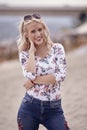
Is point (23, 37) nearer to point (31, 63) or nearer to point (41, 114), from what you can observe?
point (31, 63)

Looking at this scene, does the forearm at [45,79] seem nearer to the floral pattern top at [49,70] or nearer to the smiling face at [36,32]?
the floral pattern top at [49,70]

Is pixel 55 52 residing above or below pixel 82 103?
below

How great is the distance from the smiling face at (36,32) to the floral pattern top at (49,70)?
13 cm

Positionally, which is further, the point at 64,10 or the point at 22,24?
the point at 64,10

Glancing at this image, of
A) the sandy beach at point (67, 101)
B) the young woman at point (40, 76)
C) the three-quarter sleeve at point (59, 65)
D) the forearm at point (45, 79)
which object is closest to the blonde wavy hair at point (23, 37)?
the young woman at point (40, 76)

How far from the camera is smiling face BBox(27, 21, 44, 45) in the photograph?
4.02 m

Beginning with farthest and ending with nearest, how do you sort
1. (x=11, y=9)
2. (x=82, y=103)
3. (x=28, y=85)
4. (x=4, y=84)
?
(x=11, y=9) < (x=4, y=84) < (x=82, y=103) < (x=28, y=85)

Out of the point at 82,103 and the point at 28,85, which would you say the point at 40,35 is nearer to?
the point at 28,85

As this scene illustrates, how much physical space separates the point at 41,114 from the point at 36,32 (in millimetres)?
689

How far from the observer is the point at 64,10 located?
79.4 meters

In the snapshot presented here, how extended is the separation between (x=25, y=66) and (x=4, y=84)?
368 inches

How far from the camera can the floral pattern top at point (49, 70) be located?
13.0 feet

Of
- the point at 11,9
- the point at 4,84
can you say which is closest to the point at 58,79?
the point at 4,84

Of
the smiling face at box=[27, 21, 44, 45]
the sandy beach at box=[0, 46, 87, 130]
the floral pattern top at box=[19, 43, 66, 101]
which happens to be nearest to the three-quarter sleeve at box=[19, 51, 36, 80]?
the floral pattern top at box=[19, 43, 66, 101]
